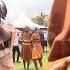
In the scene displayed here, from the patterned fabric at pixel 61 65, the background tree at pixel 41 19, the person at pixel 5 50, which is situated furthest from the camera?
the background tree at pixel 41 19

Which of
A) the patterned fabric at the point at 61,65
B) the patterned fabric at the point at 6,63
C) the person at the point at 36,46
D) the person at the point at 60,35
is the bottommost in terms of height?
the person at the point at 36,46

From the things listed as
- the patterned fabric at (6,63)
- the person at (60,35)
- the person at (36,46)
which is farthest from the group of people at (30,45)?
the person at (60,35)

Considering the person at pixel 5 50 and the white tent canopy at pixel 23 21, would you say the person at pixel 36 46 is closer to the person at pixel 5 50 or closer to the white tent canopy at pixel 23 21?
the white tent canopy at pixel 23 21

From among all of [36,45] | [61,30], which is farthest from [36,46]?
[61,30]

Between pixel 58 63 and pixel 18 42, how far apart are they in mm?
3887

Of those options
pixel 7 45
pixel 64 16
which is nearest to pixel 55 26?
pixel 64 16

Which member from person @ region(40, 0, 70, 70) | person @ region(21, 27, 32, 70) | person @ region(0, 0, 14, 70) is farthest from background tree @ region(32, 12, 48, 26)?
person @ region(40, 0, 70, 70)

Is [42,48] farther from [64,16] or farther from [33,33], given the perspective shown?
[64,16]

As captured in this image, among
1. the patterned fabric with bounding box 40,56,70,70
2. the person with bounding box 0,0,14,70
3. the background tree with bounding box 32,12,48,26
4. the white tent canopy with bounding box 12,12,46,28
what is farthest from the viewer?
the white tent canopy with bounding box 12,12,46,28

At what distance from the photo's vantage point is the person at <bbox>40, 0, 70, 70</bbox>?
2.25ft

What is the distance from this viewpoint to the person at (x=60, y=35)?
2.25 feet

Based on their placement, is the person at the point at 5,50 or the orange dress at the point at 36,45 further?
the orange dress at the point at 36,45

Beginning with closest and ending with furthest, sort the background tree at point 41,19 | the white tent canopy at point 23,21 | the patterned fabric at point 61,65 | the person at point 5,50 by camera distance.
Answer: the patterned fabric at point 61,65, the person at point 5,50, the background tree at point 41,19, the white tent canopy at point 23,21

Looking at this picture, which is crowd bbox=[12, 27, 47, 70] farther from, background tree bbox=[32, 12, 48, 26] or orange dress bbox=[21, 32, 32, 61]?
background tree bbox=[32, 12, 48, 26]
